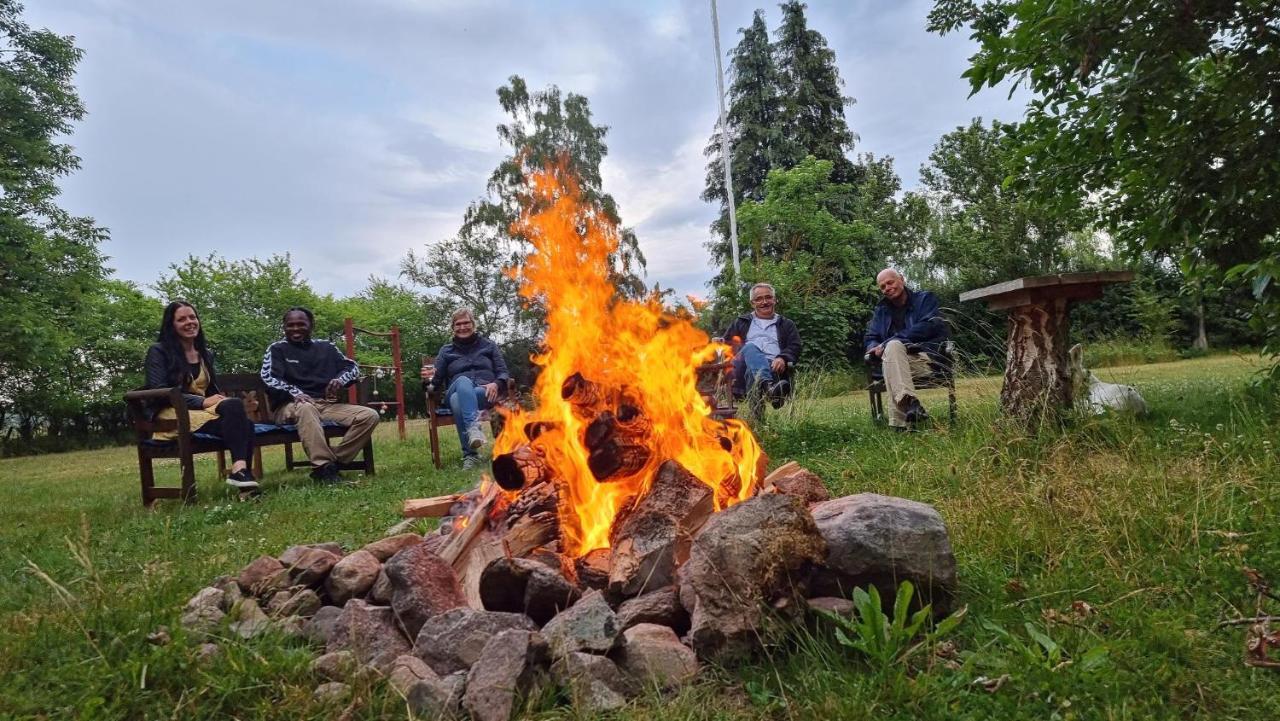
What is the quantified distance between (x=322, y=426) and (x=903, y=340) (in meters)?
5.32

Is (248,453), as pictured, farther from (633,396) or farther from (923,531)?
(923,531)

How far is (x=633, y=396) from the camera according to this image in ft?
11.5

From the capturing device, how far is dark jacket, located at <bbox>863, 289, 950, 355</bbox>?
6.21 metres

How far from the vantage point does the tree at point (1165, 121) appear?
144 inches

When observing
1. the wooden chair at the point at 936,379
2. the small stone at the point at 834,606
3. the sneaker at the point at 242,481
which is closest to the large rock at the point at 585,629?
the small stone at the point at 834,606

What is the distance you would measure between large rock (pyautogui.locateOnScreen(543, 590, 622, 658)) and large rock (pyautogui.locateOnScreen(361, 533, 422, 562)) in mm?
1159

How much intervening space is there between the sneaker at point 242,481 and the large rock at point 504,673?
14.5 ft

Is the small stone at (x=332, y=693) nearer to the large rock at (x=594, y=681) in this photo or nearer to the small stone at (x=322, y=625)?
the small stone at (x=322, y=625)

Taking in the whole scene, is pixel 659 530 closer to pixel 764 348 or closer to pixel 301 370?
pixel 764 348

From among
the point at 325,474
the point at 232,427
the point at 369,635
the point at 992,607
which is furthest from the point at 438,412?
the point at 992,607

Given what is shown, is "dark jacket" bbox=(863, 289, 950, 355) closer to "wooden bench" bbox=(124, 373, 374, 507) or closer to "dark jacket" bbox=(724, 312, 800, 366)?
"dark jacket" bbox=(724, 312, 800, 366)

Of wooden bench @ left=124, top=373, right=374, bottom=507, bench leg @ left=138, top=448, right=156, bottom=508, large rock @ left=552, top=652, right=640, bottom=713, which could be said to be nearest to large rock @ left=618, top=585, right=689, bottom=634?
large rock @ left=552, top=652, right=640, bottom=713

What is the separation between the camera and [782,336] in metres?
7.03

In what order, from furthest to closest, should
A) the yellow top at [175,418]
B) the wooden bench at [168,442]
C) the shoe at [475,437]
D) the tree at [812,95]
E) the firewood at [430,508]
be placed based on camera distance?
the tree at [812,95], the shoe at [475,437], the yellow top at [175,418], the wooden bench at [168,442], the firewood at [430,508]
